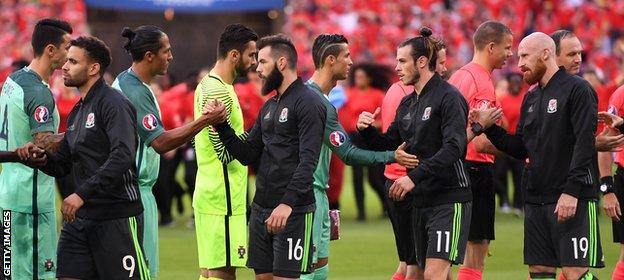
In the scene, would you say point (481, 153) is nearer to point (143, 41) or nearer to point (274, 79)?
point (274, 79)

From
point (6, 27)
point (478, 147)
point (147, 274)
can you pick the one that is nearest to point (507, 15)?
point (6, 27)

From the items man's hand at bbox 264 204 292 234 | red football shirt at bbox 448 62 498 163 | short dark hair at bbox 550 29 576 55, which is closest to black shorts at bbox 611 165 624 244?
red football shirt at bbox 448 62 498 163

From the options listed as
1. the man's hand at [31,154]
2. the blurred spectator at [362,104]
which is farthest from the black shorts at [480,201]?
Answer: the blurred spectator at [362,104]

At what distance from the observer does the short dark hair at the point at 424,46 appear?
10305 millimetres

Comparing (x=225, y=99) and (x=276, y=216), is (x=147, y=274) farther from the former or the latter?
(x=225, y=99)

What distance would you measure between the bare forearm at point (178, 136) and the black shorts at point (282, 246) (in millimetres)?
759

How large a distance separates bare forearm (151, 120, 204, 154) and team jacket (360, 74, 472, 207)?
158cm

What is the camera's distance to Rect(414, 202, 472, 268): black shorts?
10.1 meters

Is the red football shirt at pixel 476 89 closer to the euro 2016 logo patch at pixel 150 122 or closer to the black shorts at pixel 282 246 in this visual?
the black shorts at pixel 282 246

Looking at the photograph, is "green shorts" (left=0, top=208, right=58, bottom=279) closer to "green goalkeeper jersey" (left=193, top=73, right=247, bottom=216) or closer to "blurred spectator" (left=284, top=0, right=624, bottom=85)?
"green goalkeeper jersey" (left=193, top=73, right=247, bottom=216)

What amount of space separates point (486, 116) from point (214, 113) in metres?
2.07

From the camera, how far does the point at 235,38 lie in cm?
1091

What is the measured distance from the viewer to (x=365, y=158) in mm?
10312

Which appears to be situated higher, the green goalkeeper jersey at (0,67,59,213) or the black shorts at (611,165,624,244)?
the green goalkeeper jersey at (0,67,59,213)
